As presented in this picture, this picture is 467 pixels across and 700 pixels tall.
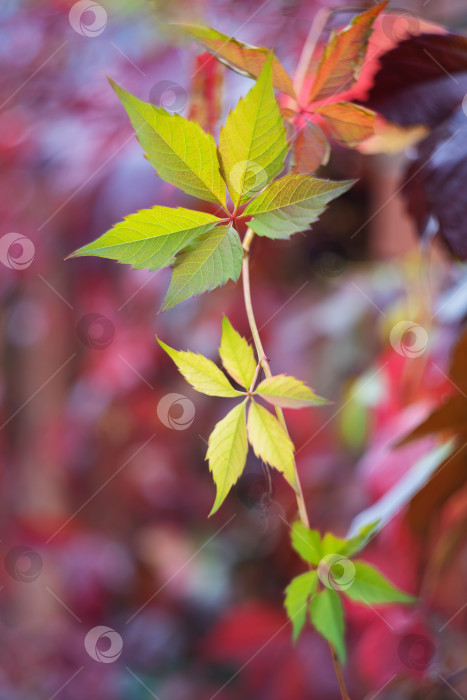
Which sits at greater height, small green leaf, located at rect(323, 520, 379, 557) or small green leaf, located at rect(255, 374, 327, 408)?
small green leaf, located at rect(255, 374, 327, 408)

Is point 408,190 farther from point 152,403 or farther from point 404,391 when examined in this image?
point 152,403

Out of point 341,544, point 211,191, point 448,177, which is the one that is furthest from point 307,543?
point 448,177

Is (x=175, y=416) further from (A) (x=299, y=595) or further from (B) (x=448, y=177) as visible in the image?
(B) (x=448, y=177)

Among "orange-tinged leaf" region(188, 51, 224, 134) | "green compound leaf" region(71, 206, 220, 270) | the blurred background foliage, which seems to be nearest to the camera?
"green compound leaf" region(71, 206, 220, 270)

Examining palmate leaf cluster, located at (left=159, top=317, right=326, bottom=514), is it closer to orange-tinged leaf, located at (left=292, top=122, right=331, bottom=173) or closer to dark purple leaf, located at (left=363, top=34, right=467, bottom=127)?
orange-tinged leaf, located at (left=292, top=122, right=331, bottom=173)

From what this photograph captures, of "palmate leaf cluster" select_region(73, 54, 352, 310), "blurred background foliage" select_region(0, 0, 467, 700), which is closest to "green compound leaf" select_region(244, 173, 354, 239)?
"palmate leaf cluster" select_region(73, 54, 352, 310)

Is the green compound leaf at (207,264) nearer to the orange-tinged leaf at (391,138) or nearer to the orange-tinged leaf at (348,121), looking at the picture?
the orange-tinged leaf at (348,121)
